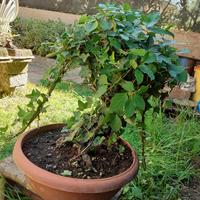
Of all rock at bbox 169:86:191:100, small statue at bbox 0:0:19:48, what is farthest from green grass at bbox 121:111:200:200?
small statue at bbox 0:0:19:48

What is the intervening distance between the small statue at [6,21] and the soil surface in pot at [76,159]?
5.84 feet

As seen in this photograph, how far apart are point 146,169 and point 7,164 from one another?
90 centimetres

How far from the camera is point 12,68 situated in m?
3.22

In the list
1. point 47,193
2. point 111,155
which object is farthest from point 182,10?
point 47,193

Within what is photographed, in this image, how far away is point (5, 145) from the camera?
7.29 ft

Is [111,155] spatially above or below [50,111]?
above

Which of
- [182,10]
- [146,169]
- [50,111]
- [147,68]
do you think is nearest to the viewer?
[147,68]

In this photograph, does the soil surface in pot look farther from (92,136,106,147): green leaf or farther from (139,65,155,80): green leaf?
(139,65,155,80): green leaf

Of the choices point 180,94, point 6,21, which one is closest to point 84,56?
point 6,21

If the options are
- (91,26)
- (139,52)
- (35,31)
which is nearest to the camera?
(139,52)

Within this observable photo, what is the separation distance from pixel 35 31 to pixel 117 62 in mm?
4854

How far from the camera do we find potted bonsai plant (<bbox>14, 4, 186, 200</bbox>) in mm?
1245

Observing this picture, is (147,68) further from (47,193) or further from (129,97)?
(47,193)

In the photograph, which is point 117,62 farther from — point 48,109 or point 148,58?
point 48,109
